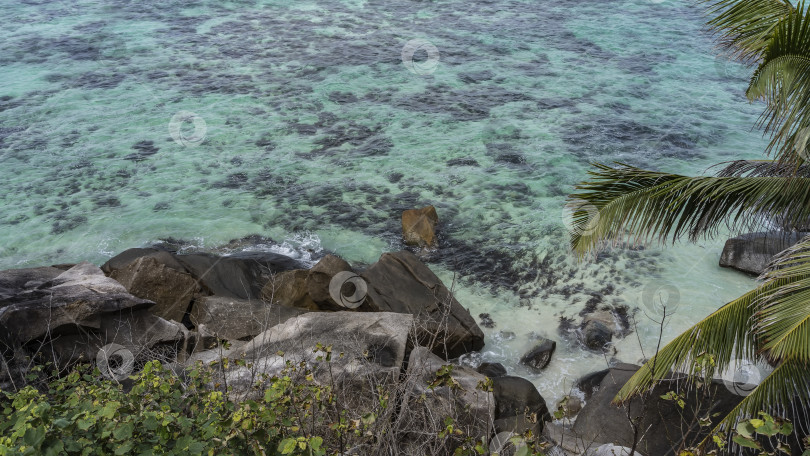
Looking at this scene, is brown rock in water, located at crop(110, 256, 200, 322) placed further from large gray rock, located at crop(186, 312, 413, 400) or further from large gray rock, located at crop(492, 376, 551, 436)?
large gray rock, located at crop(492, 376, 551, 436)

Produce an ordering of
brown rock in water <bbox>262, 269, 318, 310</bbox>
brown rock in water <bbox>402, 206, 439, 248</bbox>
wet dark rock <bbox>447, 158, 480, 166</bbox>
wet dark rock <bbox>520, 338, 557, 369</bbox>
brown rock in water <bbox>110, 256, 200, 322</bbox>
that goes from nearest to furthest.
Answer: wet dark rock <bbox>520, 338, 557, 369</bbox> → brown rock in water <bbox>110, 256, 200, 322</bbox> → brown rock in water <bbox>262, 269, 318, 310</bbox> → brown rock in water <bbox>402, 206, 439, 248</bbox> → wet dark rock <bbox>447, 158, 480, 166</bbox>

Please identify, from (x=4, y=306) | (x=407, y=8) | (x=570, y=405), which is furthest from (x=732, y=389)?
(x=407, y=8)

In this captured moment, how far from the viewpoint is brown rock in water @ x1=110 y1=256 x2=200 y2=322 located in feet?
30.2

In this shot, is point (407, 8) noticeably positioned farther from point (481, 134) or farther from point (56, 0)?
point (56, 0)

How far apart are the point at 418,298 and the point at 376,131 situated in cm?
673

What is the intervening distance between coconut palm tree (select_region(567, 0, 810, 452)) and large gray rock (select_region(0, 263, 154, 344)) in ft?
17.5

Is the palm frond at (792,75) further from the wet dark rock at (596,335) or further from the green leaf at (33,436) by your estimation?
the green leaf at (33,436)

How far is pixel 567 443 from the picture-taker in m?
6.48

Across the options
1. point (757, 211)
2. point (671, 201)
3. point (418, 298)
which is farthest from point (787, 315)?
point (418, 298)

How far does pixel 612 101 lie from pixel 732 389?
35.3 feet

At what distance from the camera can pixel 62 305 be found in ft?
26.3

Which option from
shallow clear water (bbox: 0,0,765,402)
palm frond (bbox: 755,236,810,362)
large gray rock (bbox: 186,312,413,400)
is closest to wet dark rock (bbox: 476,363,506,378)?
shallow clear water (bbox: 0,0,765,402)

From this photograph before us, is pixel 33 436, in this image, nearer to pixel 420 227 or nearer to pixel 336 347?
pixel 336 347

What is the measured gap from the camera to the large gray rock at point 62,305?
25.1 ft
